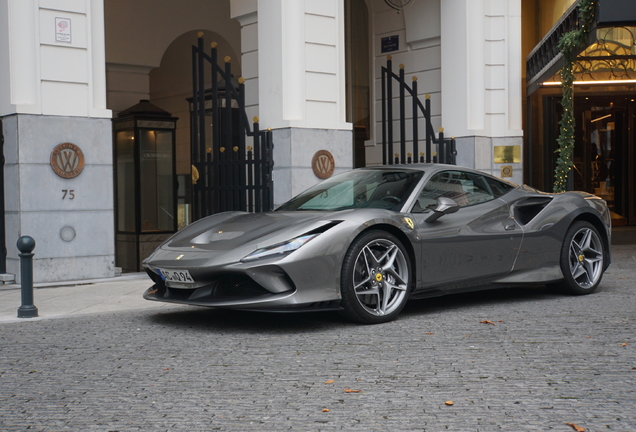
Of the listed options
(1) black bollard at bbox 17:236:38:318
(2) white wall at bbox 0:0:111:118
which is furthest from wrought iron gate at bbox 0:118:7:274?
(1) black bollard at bbox 17:236:38:318

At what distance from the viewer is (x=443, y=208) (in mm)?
6457

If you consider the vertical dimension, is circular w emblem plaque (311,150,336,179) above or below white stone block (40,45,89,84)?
below

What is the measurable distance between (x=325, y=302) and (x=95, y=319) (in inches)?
80.6

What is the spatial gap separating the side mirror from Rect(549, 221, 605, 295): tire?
1600 millimetres

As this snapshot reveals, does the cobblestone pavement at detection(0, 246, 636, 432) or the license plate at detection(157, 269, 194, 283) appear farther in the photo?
the license plate at detection(157, 269, 194, 283)

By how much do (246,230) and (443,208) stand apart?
156 centimetres

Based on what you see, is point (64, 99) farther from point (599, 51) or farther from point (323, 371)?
point (599, 51)

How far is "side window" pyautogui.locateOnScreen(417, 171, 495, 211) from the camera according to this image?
6797 mm

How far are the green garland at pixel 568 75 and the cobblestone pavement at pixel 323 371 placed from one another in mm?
4510

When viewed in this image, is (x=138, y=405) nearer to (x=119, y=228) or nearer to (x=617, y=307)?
(x=617, y=307)

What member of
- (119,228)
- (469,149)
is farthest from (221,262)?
(119,228)

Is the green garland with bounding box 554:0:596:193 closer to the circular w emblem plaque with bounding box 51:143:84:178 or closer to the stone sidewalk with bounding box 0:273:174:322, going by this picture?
the stone sidewalk with bounding box 0:273:174:322

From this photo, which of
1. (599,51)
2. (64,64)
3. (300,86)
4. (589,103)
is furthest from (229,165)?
(589,103)

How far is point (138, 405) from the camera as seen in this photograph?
3963 millimetres
